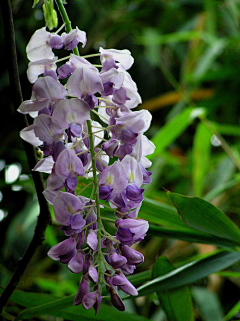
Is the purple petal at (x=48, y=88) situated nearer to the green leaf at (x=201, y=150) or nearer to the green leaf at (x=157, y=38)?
the green leaf at (x=201, y=150)

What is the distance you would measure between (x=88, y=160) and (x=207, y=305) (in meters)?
0.51

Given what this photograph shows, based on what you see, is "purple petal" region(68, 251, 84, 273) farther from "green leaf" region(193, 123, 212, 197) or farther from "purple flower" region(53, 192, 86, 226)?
"green leaf" region(193, 123, 212, 197)

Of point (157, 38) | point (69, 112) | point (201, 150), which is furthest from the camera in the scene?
point (157, 38)

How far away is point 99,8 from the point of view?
114 centimetres

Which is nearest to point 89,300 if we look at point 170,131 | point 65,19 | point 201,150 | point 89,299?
point 89,299

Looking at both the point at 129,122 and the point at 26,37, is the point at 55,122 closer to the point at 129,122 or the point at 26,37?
the point at 129,122

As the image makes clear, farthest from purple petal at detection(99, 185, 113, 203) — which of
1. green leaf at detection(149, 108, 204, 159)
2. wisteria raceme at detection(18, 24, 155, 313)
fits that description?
green leaf at detection(149, 108, 204, 159)

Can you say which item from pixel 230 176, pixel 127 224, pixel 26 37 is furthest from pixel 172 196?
pixel 26 37

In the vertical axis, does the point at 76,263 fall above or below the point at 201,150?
above

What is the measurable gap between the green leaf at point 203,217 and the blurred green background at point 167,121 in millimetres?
262

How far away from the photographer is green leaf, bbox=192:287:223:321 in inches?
25.8

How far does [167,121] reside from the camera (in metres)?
1.08

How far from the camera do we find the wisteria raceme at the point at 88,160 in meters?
0.25

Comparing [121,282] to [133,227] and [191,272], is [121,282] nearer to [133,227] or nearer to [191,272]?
[133,227]
